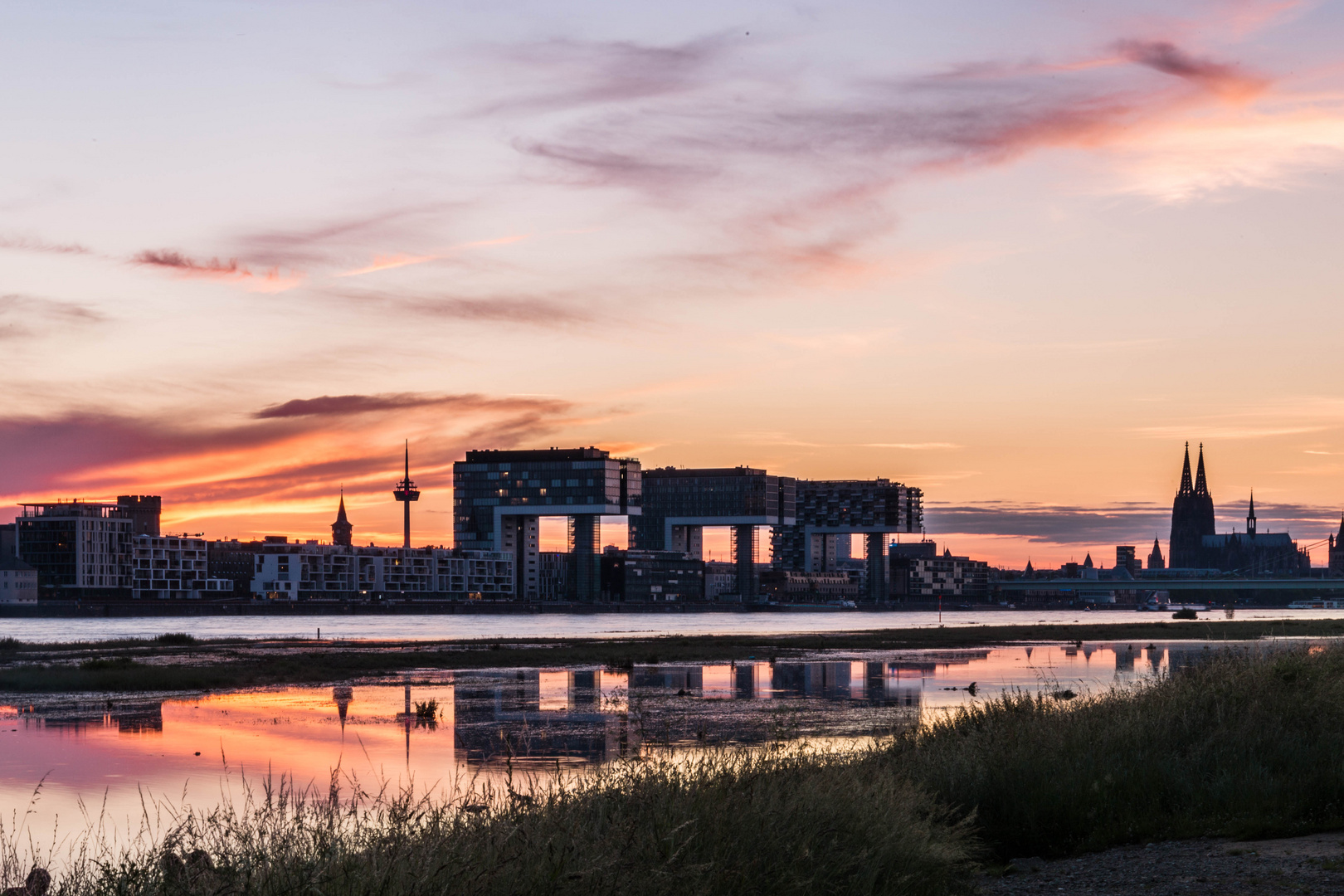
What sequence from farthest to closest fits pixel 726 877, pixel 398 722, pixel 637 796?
pixel 398 722
pixel 637 796
pixel 726 877

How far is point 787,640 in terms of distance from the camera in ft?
316

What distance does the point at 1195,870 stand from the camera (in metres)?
14.8

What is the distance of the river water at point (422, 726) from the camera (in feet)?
78.0

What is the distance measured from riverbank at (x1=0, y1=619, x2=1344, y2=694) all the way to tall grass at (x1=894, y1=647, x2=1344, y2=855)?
37602 mm

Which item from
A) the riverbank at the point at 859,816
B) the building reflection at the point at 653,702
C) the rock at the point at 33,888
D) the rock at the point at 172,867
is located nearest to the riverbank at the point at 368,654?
the building reflection at the point at 653,702

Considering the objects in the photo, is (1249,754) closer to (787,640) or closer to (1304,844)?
(1304,844)

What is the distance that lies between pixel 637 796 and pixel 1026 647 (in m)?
77.3

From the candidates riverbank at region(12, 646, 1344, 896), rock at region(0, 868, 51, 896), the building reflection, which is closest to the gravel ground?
riverbank at region(12, 646, 1344, 896)

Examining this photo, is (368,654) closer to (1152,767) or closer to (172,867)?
(1152,767)

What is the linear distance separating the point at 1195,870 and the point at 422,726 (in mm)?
23697

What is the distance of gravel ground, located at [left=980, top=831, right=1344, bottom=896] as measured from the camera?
13891 millimetres

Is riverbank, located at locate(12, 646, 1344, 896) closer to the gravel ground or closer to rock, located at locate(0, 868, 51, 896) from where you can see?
the gravel ground

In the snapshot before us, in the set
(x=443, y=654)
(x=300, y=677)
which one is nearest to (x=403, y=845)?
(x=300, y=677)

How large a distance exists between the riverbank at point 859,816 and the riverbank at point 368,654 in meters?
33.4
